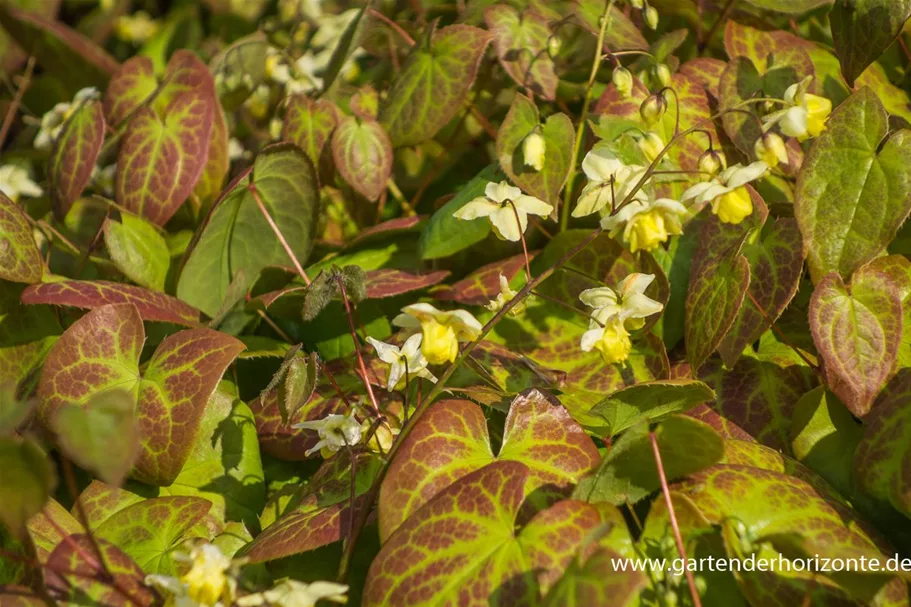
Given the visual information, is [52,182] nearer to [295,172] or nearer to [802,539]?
[295,172]

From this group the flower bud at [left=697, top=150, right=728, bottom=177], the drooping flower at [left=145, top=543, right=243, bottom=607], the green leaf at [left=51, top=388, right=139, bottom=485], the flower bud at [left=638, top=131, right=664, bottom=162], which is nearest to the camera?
the green leaf at [left=51, top=388, right=139, bottom=485]

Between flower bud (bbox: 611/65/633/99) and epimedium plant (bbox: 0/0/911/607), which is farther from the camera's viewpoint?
flower bud (bbox: 611/65/633/99)

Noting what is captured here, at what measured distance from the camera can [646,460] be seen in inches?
38.6

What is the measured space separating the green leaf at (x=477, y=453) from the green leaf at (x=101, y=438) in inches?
12.8

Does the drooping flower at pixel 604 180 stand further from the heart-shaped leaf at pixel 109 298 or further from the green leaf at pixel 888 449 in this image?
the heart-shaped leaf at pixel 109 298

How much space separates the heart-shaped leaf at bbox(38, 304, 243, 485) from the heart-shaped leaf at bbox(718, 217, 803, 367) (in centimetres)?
68

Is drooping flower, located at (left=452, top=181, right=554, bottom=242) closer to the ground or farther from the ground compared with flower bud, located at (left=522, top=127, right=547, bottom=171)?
closer to the ground

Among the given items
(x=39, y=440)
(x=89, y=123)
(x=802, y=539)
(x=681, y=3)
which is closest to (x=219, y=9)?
(x=89, y=123)

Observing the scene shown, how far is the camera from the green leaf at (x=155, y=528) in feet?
3.58

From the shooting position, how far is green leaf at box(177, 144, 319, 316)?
1.48 metres

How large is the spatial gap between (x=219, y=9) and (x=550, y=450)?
6.89 ft

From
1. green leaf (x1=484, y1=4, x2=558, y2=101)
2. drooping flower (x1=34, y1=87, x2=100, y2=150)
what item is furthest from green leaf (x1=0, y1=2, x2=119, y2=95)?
green leaf (x1=484, y1=4, x2=558, y2=101)

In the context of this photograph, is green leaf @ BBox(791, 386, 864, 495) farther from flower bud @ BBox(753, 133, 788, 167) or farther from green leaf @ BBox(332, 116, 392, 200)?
green leaf @ BBox(332, 116, 392, 200)

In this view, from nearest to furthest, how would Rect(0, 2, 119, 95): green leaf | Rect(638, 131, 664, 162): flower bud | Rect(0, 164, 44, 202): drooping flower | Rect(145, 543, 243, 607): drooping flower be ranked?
Rect(145, 543, 243, 607): drooping flower → Rect(638, 131, 664, 162): flower bud → Rect(0, 164, 44, 202): drooping flower → Rect(0, 2, 119, 95): green leaf
